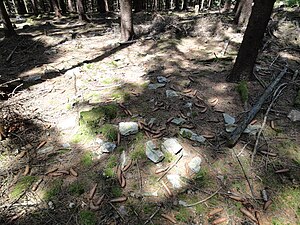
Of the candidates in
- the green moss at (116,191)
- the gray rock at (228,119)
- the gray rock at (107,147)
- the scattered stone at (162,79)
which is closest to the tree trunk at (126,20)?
the scattered stone at (162,79)

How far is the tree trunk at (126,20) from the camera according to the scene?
835cm

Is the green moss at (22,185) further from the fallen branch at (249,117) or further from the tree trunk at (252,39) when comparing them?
the tree trunk at (252,39)

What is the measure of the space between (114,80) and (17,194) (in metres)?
3.64

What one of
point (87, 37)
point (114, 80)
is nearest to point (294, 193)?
point (114, 80)

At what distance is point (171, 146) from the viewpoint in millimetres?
3625

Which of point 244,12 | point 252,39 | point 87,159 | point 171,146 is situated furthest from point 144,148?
point 244,12

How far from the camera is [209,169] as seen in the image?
3396mm

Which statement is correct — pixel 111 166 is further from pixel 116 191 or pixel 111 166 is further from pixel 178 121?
pixel 178 121

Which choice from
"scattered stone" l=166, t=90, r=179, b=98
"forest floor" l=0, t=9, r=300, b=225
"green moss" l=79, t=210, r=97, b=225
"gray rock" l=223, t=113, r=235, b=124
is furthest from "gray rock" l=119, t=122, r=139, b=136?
"gray rock" l=223, t=113, r=235, b=124

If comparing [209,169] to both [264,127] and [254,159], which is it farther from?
[264,127]

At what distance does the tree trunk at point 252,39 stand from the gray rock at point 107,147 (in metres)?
3.39

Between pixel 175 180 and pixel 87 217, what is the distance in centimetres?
131

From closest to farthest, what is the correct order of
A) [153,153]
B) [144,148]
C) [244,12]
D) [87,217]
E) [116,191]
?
[87,217]
[116,191]
[153,153]
[144,148]
[244,12]

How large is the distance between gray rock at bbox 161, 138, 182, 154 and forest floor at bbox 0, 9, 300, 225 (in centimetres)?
8
